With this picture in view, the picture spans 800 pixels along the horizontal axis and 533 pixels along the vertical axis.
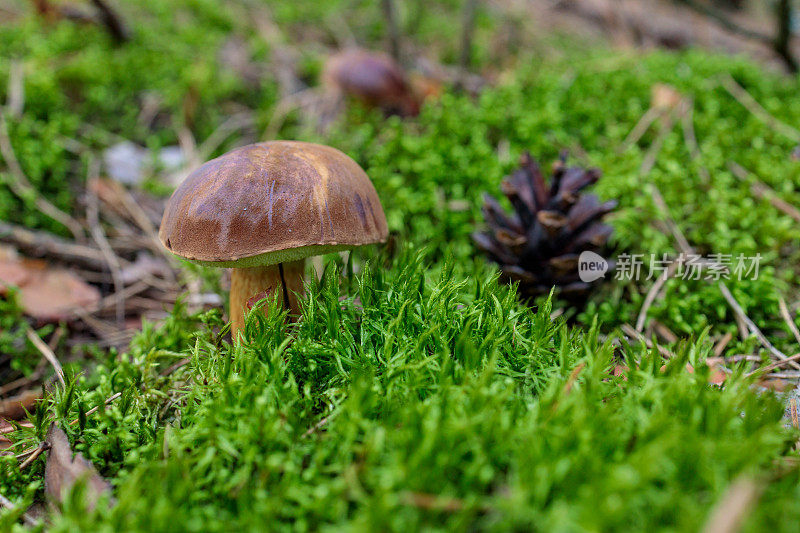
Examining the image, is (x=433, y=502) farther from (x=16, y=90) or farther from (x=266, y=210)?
(x=16, y=90)

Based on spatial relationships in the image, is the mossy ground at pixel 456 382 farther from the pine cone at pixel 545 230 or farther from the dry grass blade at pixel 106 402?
the pine cone at pixel 545 230

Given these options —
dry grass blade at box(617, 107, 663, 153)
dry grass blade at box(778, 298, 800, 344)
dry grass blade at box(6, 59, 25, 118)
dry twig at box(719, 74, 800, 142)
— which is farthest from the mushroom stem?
dry twig at box(719, 74, 800, 142)

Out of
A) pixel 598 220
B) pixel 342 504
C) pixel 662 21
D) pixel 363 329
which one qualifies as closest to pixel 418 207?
pixel 598 220

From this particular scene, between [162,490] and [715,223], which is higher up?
[715,223]

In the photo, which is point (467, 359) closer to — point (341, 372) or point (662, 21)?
point (341, 372)

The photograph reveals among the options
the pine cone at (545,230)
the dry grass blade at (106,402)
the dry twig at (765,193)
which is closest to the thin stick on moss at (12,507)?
the dry grass blade at (106,402)

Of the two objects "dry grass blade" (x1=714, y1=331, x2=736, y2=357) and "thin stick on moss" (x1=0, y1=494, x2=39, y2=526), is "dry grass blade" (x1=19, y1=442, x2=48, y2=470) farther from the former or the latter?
"dry grass blade" (x1=714, y1=331, x2=736, y2=357)
